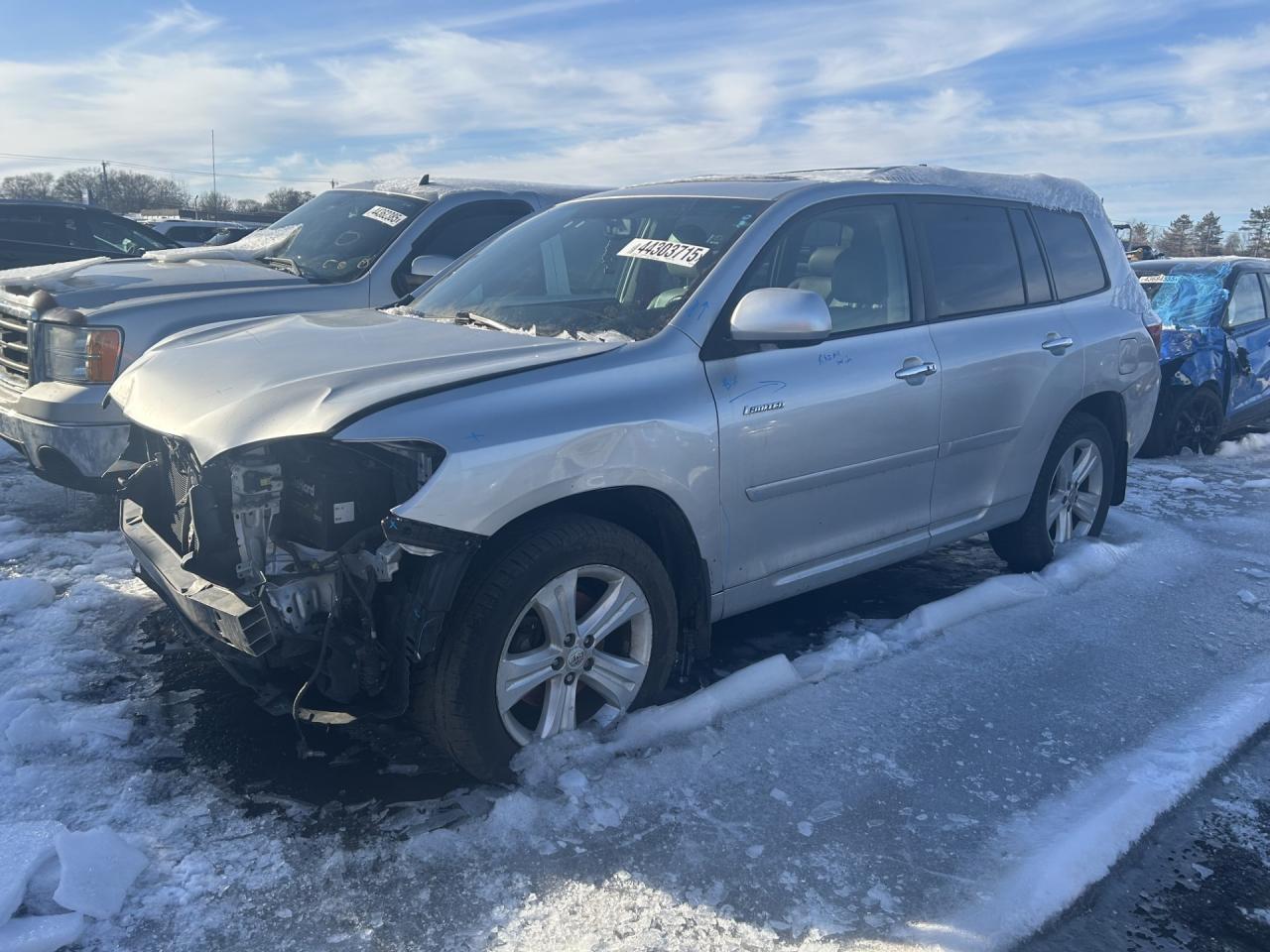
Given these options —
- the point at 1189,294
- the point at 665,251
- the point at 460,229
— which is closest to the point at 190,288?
the point at 460,229

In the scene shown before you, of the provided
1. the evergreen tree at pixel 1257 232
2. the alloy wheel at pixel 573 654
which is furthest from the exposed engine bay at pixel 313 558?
the evergreen tree at pixel 1257 232

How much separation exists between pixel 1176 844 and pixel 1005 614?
165cm

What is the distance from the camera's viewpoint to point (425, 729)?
291 cm

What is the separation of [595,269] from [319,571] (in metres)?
1.73

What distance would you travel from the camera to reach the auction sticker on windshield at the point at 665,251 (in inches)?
143

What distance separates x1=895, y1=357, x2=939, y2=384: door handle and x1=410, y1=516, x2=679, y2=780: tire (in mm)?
1351

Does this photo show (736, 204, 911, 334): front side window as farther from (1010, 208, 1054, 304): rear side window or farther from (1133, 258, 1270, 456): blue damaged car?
(1133, 258, 1270, 456): blue damaged car

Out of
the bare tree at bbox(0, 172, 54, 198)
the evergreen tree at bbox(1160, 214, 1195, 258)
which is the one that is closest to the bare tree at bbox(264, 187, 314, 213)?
the bare tree at bbox(0, 172, 54, 198)

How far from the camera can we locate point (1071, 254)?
5176 millimetres

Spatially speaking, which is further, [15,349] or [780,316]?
[15,349]

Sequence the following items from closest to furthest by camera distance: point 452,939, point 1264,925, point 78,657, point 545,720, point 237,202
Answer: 1. point 452,939
2. point 1264,925
3. point 545,720
4. point 78,657
5. point 237,202

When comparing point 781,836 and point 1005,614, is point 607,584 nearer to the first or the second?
point 781,836

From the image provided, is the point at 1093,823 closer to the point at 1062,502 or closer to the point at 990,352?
the point at 990,352

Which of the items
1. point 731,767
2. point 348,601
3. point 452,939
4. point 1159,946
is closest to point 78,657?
Result: point 348,601
